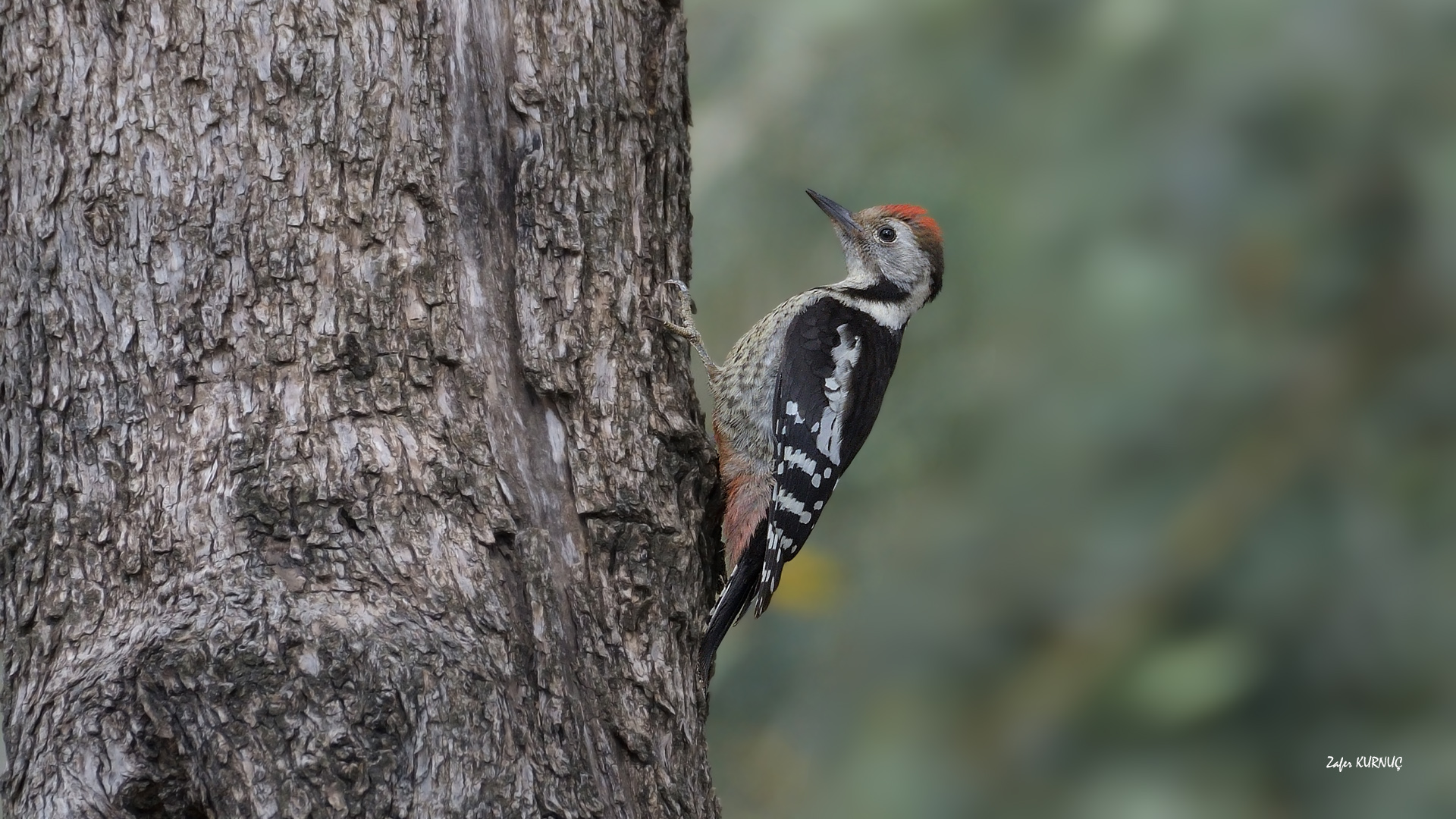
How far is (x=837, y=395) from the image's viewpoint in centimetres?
362

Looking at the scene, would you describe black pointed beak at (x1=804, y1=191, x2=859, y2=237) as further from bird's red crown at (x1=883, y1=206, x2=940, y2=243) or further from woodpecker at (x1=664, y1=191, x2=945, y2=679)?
bird's red crown at (x1=883, y1=206, x2=940, y2=243)

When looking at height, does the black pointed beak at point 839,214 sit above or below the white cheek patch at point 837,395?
above

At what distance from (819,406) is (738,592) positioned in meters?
0.70

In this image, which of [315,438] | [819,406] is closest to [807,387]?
[819,406]

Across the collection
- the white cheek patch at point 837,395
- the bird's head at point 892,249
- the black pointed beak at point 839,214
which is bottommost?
the white cheek patch at point 837,395

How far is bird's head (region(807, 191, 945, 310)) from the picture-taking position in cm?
405

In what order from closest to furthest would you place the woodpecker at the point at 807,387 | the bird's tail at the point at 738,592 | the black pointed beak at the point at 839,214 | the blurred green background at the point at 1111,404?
the bird's tail at the point at 738,592 < the woodpecker at the point at 807,387 < the black pointed beak at the point at 839,214 < the blurred green background at the point at 1111,404

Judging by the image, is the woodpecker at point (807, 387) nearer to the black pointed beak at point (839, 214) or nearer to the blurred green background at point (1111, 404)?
the black pointed beak at point (839, 214)

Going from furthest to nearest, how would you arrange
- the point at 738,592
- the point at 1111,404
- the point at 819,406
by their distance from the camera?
the point at 1111,404, the point at 819,406, the point at 738,592

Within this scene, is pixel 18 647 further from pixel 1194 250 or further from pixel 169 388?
pixel 1194 250

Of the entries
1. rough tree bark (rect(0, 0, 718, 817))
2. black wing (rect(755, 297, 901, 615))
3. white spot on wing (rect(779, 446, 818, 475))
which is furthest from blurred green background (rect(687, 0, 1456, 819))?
rough tree bark (rect(0, 0, 718, 817))

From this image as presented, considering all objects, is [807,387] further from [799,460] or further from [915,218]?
[915,218]

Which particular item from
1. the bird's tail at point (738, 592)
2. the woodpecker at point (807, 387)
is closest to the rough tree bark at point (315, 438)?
the bird's tail at point (738, 592)

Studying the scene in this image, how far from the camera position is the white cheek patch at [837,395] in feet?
11.6
